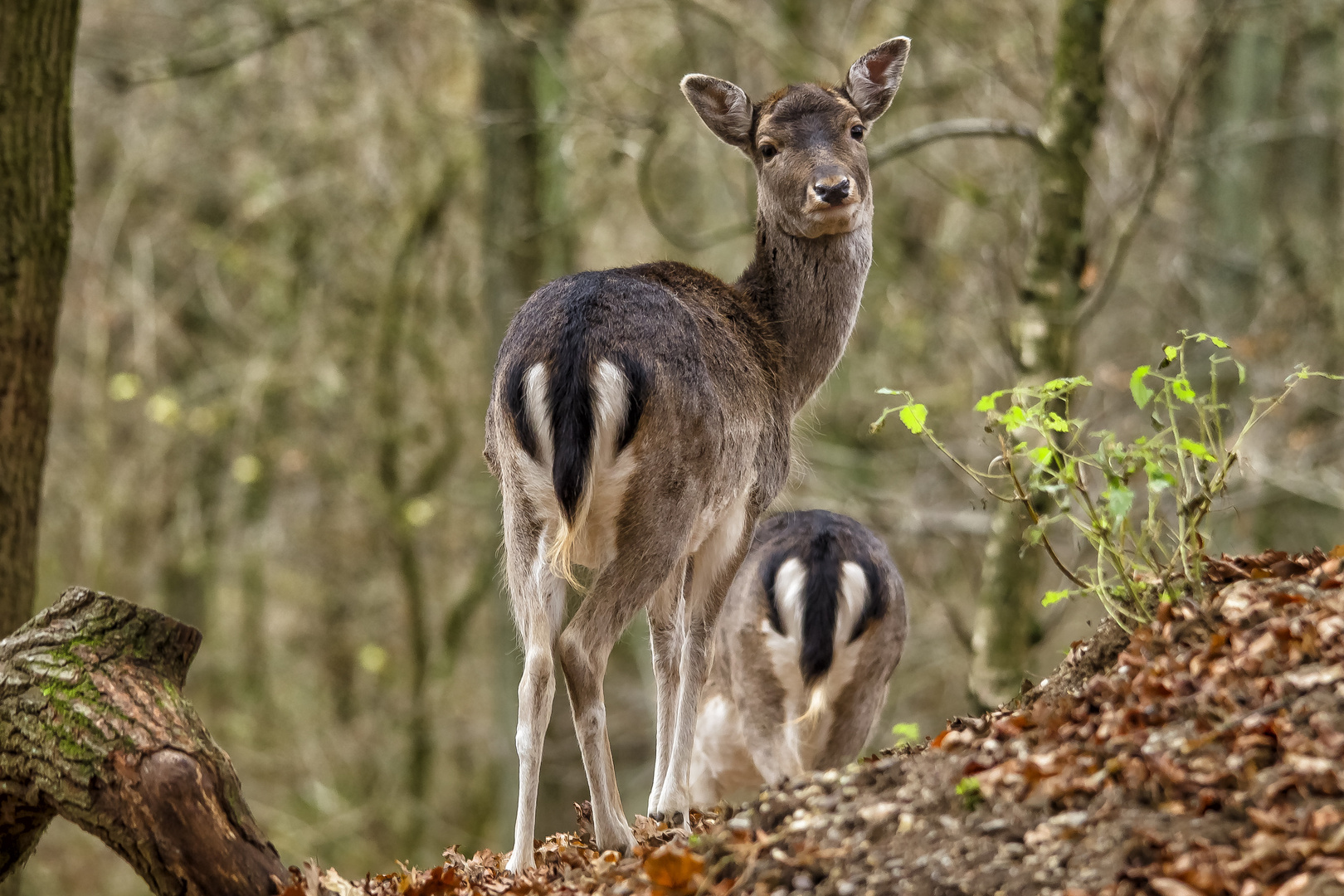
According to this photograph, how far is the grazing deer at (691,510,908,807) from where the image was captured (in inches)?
237

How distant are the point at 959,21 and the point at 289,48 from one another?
604cm

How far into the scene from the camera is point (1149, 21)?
36.7 feet

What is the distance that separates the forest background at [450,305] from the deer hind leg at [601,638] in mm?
5483

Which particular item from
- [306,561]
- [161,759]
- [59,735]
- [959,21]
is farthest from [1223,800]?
[306,561]

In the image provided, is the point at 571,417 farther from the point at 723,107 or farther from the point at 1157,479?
the point at 723,107

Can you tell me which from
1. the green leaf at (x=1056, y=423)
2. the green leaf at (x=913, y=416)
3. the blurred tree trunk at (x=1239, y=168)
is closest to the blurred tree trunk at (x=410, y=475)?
the blurred tree trunk at (x=1239, y=168)

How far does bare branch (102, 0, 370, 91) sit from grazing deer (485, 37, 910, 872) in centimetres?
485

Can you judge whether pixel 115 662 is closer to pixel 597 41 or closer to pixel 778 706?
pixel 778 706

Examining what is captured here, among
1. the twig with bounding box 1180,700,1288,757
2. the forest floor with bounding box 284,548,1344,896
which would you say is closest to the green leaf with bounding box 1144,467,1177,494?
the forest floor with bounding box 284,548,1344,896

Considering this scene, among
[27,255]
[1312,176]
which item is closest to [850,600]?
[27,255]

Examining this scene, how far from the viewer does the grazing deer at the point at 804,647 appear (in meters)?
6.01

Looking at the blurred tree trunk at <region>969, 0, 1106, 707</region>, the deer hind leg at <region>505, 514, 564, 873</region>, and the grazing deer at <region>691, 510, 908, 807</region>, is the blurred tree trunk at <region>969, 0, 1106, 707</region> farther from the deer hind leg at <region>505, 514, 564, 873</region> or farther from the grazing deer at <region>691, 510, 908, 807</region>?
the deer hind leg at <region>505, 514, 564, 873</region>

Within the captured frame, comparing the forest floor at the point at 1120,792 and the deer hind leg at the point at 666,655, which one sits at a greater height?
the forest floor at the point at 1120,792

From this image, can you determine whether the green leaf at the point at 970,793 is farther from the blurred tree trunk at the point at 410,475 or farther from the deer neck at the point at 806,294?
the blurred tree trunk at the point at 410,475
